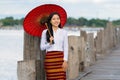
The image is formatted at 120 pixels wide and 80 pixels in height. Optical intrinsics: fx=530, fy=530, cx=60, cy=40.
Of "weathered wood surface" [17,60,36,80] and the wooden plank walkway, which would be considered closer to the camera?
"weathered wood surface" [17,60,36,80]

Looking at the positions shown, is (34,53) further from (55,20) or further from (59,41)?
(55,20)

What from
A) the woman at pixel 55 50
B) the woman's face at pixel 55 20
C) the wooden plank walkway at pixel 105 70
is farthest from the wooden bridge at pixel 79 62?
the woman's face at pixel 55 20

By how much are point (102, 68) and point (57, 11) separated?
542 cm

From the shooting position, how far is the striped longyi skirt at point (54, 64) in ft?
22.4

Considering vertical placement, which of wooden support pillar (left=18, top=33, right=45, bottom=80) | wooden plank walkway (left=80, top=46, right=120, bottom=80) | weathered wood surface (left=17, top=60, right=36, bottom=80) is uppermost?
wooden support pillar (left=18, top=33, right=45, bottom=80)

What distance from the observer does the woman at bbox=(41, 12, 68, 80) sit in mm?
6781

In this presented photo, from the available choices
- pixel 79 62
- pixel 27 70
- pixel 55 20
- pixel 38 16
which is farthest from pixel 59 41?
pixel 79 62

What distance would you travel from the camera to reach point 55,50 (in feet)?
22.5

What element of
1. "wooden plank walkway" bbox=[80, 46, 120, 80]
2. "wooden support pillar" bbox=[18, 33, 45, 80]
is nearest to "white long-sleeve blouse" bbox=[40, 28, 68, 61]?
"wooden support pillar" bbox=[18, 33, 45, 80]

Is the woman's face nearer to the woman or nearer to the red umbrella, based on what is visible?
the woman

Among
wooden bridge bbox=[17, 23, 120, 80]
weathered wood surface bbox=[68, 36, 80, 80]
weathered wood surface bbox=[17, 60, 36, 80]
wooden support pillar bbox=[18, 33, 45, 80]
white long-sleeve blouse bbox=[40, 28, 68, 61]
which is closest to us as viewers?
weathered wood surface bbox=[17, 60, 36, 80]

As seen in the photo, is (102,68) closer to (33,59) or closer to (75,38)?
(75,38)

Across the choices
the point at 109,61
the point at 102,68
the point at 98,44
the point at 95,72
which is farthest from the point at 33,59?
the point at 98,44

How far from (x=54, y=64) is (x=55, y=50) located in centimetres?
18
